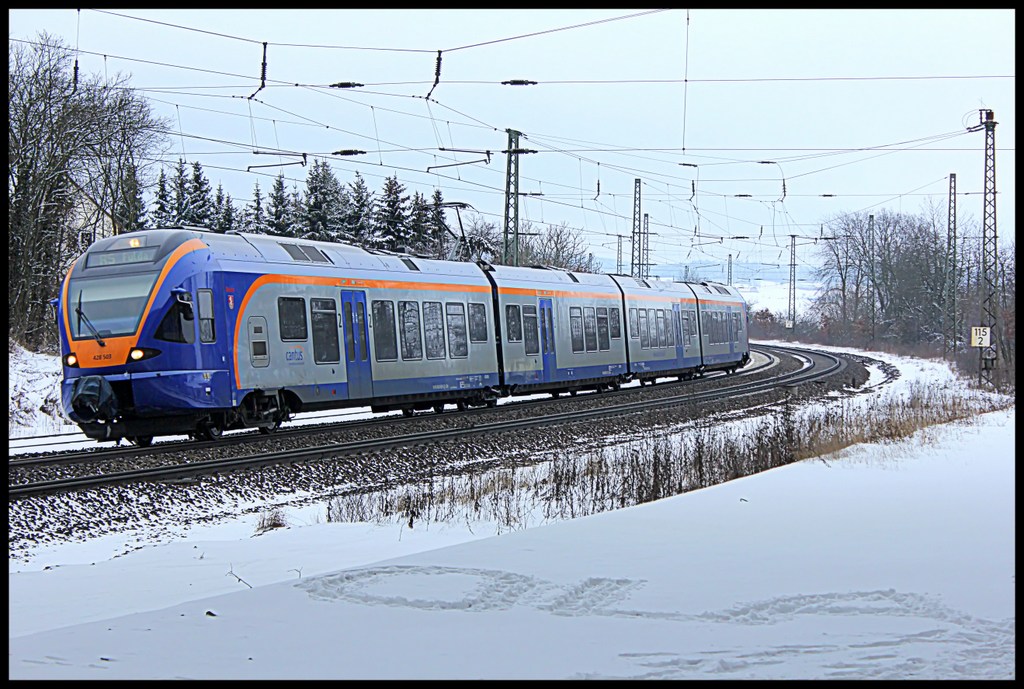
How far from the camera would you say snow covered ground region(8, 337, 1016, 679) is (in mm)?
5410

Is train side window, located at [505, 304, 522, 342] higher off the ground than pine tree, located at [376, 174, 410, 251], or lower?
lower

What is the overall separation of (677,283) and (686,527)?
84.4 feet

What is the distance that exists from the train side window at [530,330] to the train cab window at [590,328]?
262 cm

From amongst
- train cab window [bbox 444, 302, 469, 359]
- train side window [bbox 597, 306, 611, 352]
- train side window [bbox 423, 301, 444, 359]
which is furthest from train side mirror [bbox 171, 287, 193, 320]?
train side window [bbox 597, 306, 611, 352]

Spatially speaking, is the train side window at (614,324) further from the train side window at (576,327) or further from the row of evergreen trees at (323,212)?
the row of evergreen trees at (323,212)

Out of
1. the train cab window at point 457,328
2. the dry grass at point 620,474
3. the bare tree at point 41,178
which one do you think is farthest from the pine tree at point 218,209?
the dry grass at point 620,474

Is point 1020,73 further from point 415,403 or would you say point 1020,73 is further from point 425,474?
point 415,403

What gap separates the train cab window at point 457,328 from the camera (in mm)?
21141

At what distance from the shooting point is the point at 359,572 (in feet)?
24.6

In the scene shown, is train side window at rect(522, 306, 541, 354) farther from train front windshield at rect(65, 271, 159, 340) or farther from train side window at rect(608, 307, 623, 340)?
train front windshield at rect(65, 271, 159, 340)

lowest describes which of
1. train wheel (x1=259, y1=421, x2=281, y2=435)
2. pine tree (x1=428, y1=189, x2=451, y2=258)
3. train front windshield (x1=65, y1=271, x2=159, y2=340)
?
train wheel (x1=259, y1=421, x2=281, y2=435)

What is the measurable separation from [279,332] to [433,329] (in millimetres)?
4478

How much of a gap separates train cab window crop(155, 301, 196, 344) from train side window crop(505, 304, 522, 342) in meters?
9.47

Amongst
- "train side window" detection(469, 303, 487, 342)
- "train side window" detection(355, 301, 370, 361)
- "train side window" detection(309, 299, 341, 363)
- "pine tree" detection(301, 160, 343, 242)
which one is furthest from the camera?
"pine tree" detection(301, 160, 343, 242)
